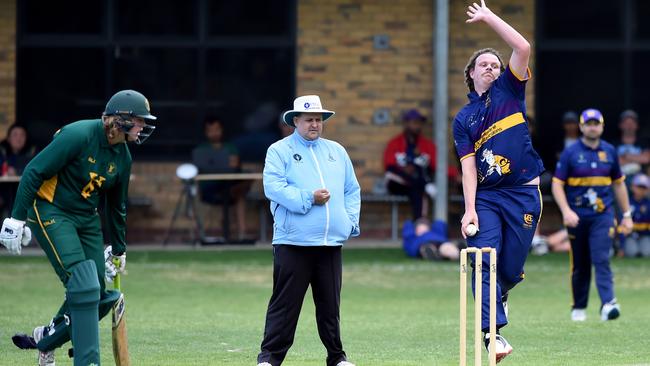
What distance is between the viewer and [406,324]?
529 inches

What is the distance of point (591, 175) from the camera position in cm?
1356

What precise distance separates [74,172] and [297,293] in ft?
5.14

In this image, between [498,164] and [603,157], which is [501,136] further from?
[603,157]

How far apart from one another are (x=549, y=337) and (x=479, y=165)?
318 cm

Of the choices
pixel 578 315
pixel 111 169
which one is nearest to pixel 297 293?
pixel 111 169

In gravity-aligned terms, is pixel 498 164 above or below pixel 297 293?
above

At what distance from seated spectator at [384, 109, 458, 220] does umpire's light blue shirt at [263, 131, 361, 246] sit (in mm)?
10722

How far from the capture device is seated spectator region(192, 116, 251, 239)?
20.3 meters

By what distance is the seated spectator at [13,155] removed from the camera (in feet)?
65.1

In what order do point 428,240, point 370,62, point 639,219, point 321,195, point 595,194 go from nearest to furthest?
point 321,195, point 595,194, point 428,240, point 639,219, point 370,62

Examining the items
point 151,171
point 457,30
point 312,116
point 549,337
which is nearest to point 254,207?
point 151,171

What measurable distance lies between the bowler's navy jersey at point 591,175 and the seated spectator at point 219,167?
7.49 m

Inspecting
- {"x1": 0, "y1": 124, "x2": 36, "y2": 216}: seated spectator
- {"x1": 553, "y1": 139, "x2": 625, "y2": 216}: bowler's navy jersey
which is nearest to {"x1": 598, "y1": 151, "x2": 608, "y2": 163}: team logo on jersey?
{"x1": 553, "y1": 139, "x2": 625, "y2": 216}: bowler's navy jersey

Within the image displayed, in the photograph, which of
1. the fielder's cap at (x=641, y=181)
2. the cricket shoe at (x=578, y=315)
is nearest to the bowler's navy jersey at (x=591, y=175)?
the cricket shoe at (x=578, y=315)
